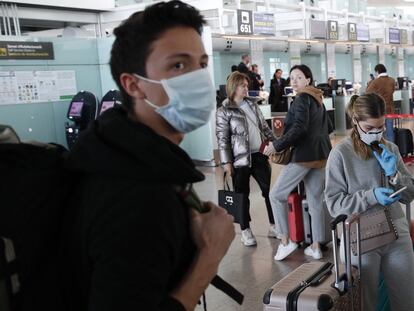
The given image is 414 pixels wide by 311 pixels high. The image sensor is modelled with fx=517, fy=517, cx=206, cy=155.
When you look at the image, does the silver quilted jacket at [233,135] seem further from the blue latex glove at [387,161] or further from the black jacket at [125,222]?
the black jacket at [125,222]

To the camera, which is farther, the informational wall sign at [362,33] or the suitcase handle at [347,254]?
the informational wall sign at [362,33]

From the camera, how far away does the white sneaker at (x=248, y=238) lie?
5.08 m

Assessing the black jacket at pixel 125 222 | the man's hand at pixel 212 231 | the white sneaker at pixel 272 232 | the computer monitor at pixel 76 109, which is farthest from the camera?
the computer monitor at pixel 76 109

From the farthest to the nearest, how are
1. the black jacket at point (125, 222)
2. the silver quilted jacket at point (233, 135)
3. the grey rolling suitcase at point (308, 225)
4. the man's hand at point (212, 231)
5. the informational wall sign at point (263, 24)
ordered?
the informational wall sign at point (263, 24) → the silver quilted jacket at point (233, 135) → the grey rolling suitcase at point (308, 225) → the man's hand at point (212, 231) → the black jacket at point (125, 222)

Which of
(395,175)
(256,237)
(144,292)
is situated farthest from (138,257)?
(256,237)

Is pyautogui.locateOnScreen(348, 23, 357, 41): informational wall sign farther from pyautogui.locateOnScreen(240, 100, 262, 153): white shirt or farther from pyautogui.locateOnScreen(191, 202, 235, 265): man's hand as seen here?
pyautogui.locateOnScreen(191, 202, 235, 265): man's hand

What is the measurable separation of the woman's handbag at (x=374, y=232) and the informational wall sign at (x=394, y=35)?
63.8 feet

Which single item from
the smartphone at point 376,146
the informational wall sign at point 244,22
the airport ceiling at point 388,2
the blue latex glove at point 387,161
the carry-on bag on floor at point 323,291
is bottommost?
the carry-on bag on floor at point 323,291

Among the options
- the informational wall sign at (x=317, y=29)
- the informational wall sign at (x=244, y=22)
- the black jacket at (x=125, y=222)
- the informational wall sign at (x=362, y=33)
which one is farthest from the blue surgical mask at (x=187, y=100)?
the informational wall sign at (x=362, y=33)

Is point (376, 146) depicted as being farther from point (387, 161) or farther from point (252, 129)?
point (252, 129)

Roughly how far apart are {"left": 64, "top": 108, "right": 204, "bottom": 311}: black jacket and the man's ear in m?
0.10

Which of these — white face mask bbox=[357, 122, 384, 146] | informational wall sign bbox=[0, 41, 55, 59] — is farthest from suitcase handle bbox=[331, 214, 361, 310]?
informational wall sign bbox=[0, 41, 55, 59]

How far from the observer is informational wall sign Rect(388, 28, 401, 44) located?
67.0 ft

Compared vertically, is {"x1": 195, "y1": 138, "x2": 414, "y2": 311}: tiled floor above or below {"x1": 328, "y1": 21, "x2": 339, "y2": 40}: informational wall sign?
below
